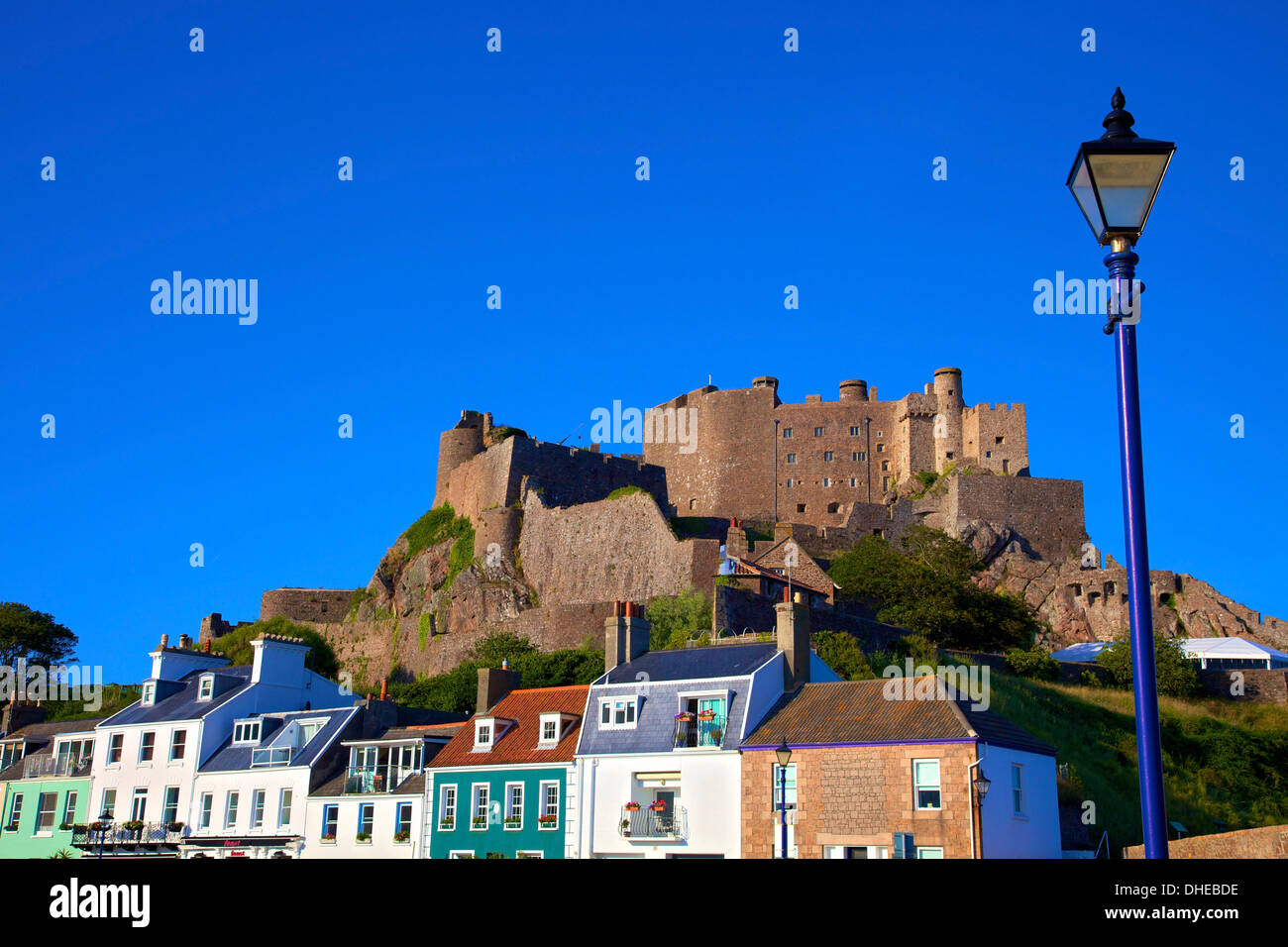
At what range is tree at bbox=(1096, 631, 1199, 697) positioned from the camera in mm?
54531

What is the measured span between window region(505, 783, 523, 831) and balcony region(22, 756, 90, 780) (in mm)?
19358

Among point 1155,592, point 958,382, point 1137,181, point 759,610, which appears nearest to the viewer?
point 1137,181

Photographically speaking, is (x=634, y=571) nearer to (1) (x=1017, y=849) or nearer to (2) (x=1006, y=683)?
(2) (x=1006, y=683)

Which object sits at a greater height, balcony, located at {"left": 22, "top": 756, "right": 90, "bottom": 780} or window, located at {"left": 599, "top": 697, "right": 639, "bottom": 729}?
window, located at {"left": 599, "top": 697, "right": 639, "bottom": 729}

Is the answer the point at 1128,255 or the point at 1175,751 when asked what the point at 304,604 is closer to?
the point at 1175,751

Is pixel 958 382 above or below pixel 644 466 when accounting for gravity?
above

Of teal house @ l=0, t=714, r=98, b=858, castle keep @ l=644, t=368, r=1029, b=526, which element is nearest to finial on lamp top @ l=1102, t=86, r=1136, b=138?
teal house @ l=0, t=714, r=98, b=858

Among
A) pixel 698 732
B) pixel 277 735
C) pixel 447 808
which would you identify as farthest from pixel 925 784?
pixel 277 735

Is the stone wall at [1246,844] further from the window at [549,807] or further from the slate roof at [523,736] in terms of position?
the slate roof at [523,736]

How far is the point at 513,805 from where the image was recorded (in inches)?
1437

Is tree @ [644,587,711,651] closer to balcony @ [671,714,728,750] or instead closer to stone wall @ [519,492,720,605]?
Answer: stone wall @ [519,492,720,605]
